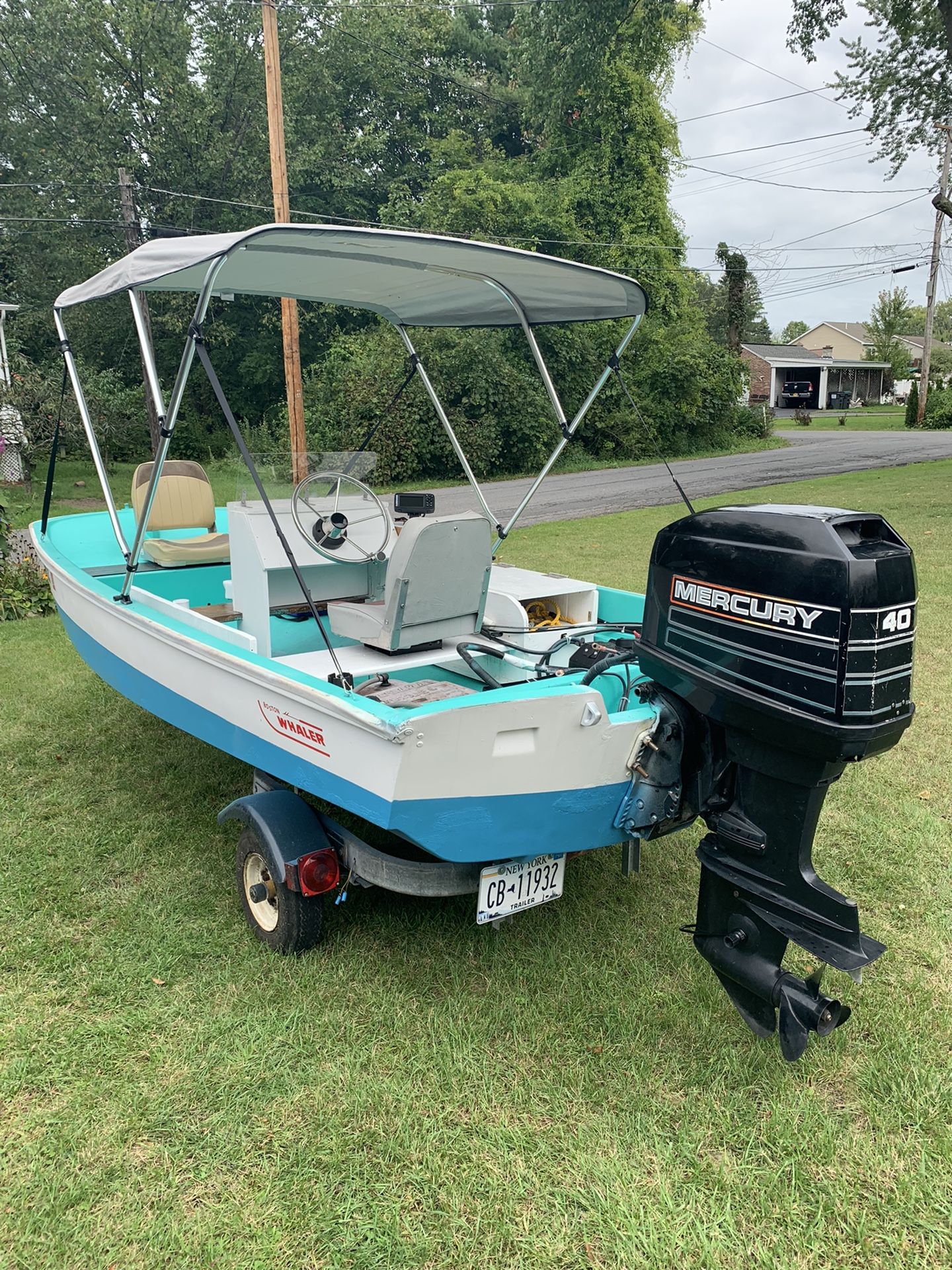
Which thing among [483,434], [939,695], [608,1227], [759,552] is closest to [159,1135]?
[608,1227]

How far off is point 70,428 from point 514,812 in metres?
18.6

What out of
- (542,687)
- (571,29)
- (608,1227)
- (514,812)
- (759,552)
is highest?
(571,29)

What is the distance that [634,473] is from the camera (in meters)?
20.0

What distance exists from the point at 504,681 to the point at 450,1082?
1571 mm

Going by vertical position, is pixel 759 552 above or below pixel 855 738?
above

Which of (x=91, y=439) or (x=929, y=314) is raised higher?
(x=929, y=314)

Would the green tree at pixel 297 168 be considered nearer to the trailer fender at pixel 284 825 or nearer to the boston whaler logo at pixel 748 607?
the trailer fender at pixel 284 825

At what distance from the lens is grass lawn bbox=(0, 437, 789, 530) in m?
4.28

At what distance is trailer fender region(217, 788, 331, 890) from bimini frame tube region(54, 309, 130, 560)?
1.49 meters

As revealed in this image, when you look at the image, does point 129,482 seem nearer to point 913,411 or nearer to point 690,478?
point 690,478

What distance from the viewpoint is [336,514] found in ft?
13.2

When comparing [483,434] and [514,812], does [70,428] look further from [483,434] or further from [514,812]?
[514,812]

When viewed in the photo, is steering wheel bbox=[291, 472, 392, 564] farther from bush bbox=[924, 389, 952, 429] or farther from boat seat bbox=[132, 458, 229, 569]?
bush bbox=[924, 389, 952, 429]

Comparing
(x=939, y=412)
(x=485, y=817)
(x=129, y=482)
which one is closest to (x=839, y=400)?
(x=939, y=412)
